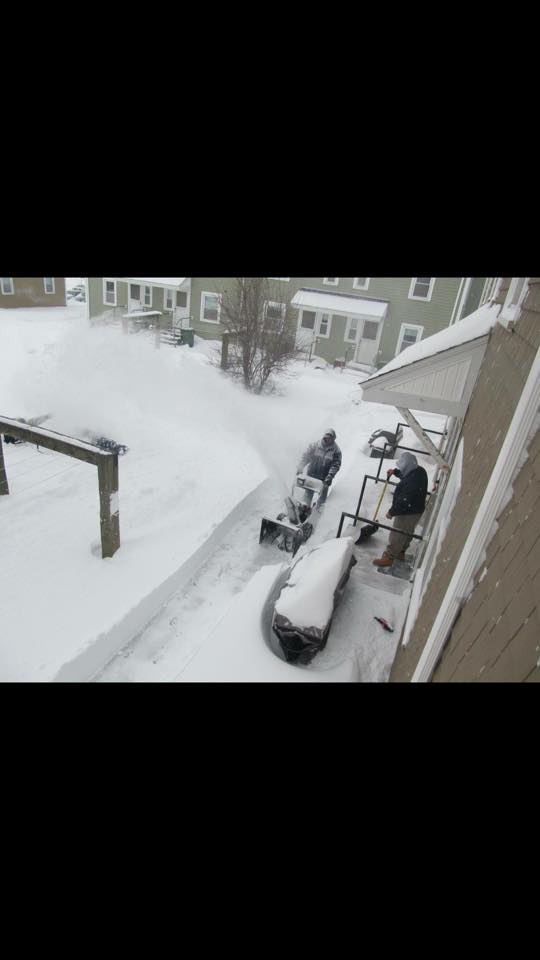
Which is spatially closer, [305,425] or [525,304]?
[525,304]

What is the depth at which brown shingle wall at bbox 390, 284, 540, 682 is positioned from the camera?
1256 mm

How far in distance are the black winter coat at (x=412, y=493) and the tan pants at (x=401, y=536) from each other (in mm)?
116

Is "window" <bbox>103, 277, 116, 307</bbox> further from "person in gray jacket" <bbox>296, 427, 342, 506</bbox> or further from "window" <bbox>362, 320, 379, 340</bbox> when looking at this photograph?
"person in gray jacket" <bbox>296, 427, 342, 506</bbox>

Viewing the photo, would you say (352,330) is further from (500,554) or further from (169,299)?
(500,554)

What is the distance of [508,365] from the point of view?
8.89ft

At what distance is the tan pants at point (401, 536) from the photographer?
18.6ft

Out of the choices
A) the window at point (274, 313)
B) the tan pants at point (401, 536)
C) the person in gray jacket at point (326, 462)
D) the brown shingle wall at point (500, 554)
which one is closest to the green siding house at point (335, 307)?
the window at point (274, 313)

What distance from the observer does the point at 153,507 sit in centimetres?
798

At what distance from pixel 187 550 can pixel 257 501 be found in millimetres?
2320

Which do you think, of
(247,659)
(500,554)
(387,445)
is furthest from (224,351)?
(500,554)

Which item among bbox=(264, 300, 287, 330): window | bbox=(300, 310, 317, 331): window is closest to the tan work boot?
bbox=(264, 300, 287, 330): window

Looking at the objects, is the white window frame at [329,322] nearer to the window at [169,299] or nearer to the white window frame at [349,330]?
the white window frame at [349,330]

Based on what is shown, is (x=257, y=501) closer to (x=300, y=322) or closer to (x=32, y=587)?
(x=32, y=587)

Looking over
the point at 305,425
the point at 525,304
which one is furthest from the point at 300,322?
the point at 525,304
